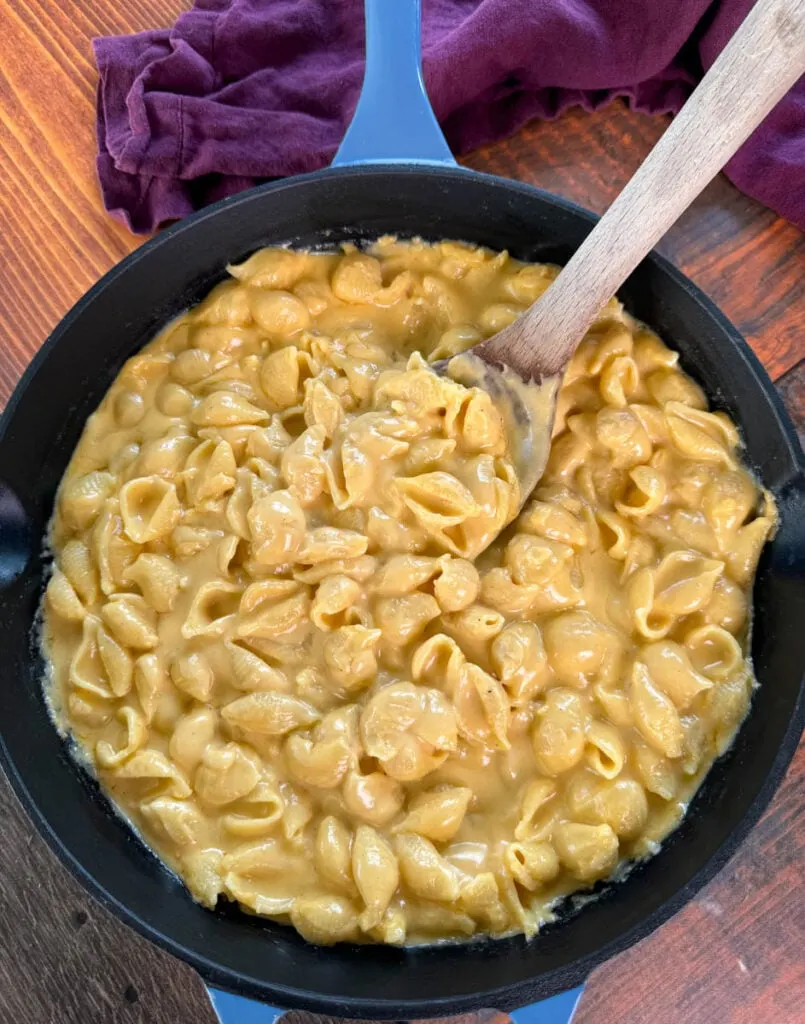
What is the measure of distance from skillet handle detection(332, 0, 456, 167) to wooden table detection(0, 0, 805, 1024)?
1.02ft

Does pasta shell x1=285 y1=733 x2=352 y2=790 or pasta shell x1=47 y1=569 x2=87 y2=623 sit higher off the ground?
pasta shell x1=285 y1=733 x2=352 y2=790

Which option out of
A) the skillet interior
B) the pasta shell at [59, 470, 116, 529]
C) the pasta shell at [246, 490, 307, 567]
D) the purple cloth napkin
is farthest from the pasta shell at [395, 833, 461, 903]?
the purple cloth napkin

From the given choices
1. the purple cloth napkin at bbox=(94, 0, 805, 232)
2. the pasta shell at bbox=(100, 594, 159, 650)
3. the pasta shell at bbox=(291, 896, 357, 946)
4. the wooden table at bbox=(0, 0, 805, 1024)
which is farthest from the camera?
the purple cloth napkin at bbox=(94, 0, 805, 232)

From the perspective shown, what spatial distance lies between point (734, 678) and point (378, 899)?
631 millimetres

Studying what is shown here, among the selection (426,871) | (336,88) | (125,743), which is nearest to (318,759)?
(426,871)

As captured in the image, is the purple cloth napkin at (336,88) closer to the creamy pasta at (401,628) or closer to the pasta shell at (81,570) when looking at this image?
the creamy pasta at (401,628)

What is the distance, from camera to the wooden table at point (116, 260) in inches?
58.7

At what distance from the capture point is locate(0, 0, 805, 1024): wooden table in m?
Answer: 1.49

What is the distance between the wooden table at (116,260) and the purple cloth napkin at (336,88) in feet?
0.19

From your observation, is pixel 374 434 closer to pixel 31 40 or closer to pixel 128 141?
pixel 128 141

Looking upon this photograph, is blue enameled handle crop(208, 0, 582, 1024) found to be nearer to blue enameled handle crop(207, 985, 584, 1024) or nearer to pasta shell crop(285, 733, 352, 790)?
pasta shell crop(285, 733, 352, 790)

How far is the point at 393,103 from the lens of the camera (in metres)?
1.49

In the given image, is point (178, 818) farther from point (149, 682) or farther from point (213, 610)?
point (213, 610)

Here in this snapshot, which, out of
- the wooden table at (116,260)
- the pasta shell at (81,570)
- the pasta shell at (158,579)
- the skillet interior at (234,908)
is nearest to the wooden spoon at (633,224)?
the skillet interior at (234,908)
